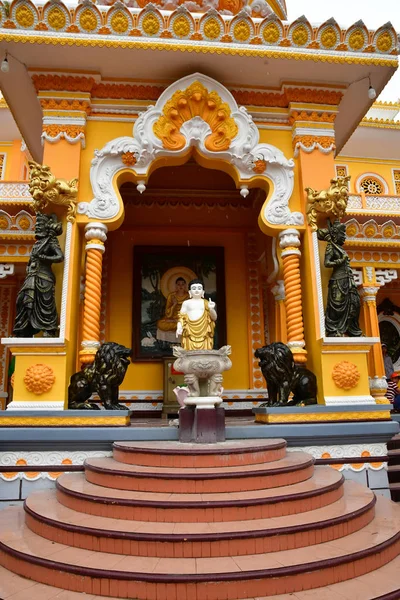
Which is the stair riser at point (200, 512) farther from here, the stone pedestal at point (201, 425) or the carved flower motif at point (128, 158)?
the carved flower motif at point (128, 158)

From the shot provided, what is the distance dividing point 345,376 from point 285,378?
78 centimetres

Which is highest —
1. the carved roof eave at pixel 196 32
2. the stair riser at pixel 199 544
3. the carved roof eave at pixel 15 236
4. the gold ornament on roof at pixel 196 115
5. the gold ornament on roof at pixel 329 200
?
the carved roof eave at pixel 196 32

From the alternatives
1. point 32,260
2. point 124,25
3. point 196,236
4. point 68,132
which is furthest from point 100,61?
point 196,236

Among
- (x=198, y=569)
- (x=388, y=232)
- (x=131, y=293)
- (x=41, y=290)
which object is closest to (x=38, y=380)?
(x=41, y=290)

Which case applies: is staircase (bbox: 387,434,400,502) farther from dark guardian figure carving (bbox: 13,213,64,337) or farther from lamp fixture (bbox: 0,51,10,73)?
lamp fixture (bbox: 0,51,10,73)

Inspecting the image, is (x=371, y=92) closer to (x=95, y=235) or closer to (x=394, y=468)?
(x=95, y=235)

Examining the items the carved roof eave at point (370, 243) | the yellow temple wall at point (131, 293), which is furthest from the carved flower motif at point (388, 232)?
the yellow temple wall at point (131, 293)

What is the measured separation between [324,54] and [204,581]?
20.5 feet

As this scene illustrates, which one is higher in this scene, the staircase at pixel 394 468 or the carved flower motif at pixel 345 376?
the carved flower motif at pixel 345 376

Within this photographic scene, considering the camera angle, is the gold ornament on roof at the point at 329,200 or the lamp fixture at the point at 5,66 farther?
the gold ornament on roof at the point at 329,200

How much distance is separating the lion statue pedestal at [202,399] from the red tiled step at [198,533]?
4.56 ft

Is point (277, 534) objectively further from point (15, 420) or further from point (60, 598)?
point (15, 420)

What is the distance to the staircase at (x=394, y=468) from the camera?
5.44 m

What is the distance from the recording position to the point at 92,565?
2855 mm
